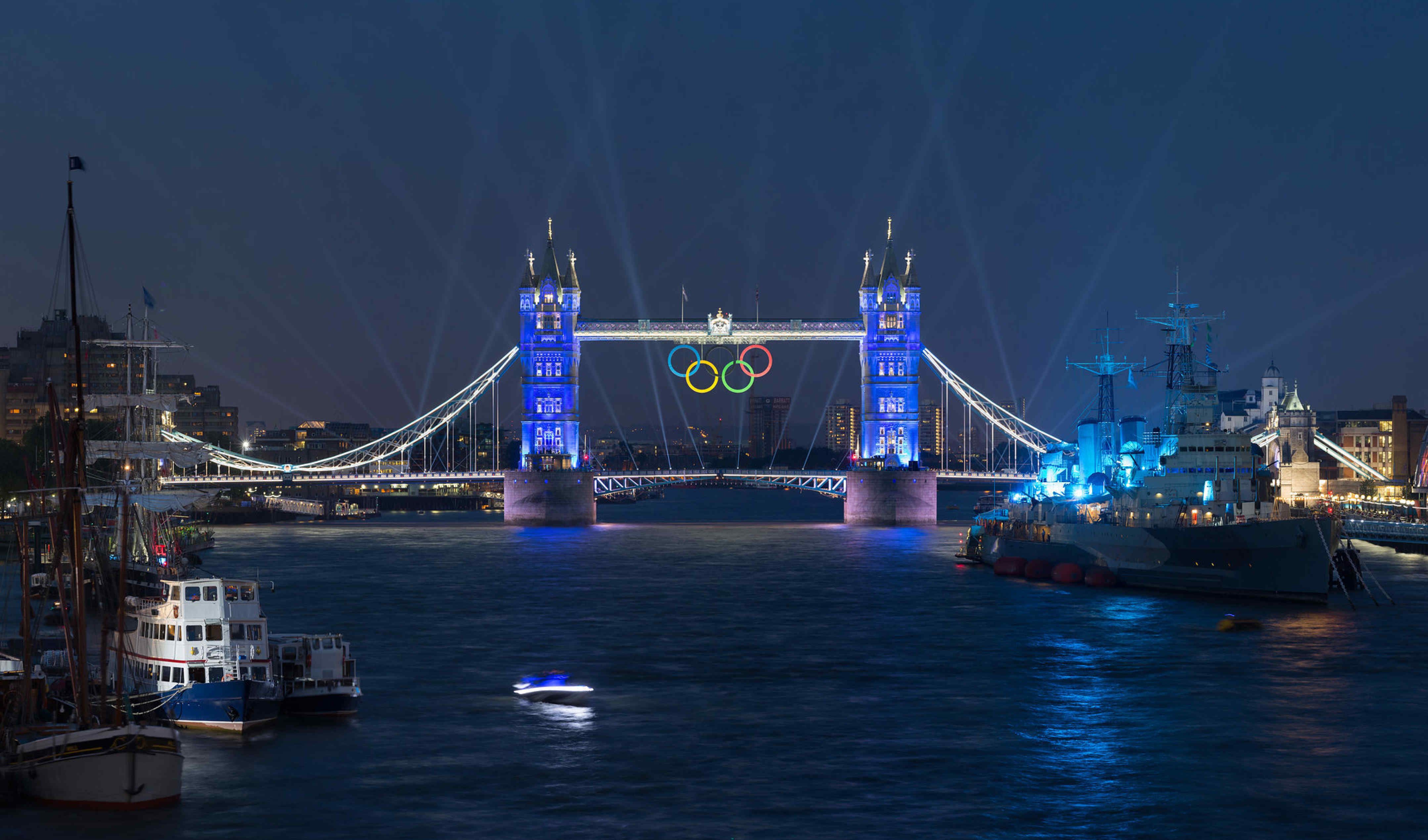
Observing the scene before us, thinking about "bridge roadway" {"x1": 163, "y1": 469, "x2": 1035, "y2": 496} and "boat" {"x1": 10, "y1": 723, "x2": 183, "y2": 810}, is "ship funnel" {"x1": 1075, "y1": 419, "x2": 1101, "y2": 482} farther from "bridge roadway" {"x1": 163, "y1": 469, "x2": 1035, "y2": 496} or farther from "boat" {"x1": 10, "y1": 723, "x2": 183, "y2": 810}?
"boat" {"x1": 10, "y1": 723, "x2": 183, "y2": 810}

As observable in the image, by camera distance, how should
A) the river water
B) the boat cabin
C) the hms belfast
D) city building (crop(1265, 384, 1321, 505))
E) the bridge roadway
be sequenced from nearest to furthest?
the river water
the boat cabin
the hms belfast
the bridge roadway
city building (crop(1265, 384, 1321, 505))

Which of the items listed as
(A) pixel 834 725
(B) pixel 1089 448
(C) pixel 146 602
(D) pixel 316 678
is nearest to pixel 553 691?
(D) pixel 316 678

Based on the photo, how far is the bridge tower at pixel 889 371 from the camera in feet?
408

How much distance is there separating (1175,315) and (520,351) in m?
67.8

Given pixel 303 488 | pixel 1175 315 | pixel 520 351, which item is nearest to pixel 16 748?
pixel 1175 315

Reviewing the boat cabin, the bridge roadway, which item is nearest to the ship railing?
the boat cabin

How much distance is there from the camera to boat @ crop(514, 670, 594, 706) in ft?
127

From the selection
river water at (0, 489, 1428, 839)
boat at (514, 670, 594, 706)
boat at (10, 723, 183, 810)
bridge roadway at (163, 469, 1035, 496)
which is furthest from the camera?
bridge roadway at (163, 469, 1035, 496)

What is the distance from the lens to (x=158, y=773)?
27156 millimetres

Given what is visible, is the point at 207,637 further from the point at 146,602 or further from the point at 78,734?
the point at 78,734

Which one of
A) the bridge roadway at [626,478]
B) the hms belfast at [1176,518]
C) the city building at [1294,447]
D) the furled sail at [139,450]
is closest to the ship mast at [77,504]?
the furled sail at [139,450]

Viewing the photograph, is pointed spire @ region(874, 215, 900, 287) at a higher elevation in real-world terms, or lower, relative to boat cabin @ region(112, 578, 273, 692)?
higher

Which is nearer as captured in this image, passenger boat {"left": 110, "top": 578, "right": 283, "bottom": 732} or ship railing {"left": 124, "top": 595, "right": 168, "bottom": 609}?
passenger boat {"left": 110, "top": 578, "right": 283, "bottom": 732}

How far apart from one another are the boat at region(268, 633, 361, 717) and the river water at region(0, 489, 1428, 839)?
58 centimetres
